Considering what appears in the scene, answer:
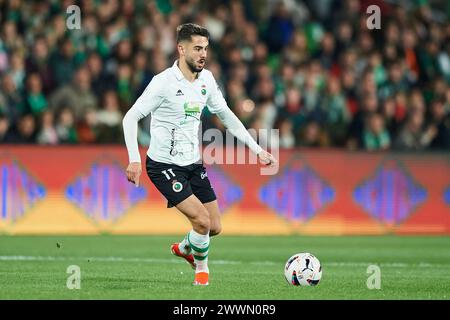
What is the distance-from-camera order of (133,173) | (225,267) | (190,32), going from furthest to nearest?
(225,267), (190,32), (133,173)

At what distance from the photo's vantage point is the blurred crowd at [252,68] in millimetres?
19594

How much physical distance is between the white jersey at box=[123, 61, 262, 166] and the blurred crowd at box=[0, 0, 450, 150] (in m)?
7.87

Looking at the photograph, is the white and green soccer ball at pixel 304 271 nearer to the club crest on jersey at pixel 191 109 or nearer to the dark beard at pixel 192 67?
the club crest on jersey at pixel 191 109

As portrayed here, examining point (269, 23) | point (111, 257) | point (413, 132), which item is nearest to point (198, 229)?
point (111, 257)

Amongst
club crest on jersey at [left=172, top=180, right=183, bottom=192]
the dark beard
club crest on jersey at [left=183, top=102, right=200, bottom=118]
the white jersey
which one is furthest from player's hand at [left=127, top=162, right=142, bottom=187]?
the dark beard

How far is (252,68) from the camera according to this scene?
21.6 m

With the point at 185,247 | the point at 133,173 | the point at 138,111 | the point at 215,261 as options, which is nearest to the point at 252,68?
the point at 215,261

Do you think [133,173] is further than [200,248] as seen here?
No

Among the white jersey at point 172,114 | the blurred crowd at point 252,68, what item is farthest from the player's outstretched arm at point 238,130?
the blurred crowd at point 252,68

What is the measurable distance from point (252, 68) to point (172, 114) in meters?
10.3

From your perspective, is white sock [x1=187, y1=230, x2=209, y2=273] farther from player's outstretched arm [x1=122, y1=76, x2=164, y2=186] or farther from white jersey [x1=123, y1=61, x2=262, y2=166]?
player's outstretched arm [x1=122, y1=76, x2=164, y2=186]

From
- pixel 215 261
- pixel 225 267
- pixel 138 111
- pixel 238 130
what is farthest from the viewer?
pixel 215 261

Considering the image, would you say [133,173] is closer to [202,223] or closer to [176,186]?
[176,186]

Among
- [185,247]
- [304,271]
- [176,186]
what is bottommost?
[304,271]
